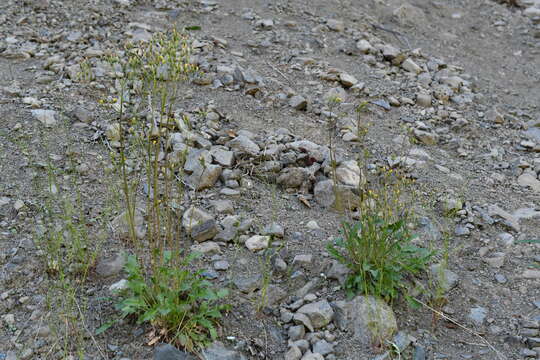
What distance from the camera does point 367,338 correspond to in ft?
9.33

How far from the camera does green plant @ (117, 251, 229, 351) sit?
2.68 metres

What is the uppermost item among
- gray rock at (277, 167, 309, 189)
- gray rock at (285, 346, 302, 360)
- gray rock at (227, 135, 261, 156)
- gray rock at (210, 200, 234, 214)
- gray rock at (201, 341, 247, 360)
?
gray rock at (227, 135, 261, 156)

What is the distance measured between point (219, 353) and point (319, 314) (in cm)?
55

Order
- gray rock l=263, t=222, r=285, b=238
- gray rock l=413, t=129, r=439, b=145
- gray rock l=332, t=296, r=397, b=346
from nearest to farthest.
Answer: gray rock l=332, t=296, r=397, b=346 → gray rock l=263, t=222, r=285, b=238 → gray rock l=413, t=129, r=439, b=145

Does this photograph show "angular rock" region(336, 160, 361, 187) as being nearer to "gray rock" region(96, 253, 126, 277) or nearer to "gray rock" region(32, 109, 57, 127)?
"gray rock" region(96, 253, 126, 277)

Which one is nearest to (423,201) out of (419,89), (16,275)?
(419,89)

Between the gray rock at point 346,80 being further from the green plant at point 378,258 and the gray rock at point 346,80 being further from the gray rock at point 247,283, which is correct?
the gray rock at point 247,283

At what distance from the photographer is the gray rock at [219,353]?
105 inches

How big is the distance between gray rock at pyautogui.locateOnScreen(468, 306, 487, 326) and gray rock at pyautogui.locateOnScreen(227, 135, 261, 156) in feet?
5.60

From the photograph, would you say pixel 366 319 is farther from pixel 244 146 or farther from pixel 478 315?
pixel 244 146

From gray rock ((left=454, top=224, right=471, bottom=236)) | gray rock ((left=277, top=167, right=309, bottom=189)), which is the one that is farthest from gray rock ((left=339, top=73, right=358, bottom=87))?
gray rock ((left=454, top=224, right=471, bottom=236))

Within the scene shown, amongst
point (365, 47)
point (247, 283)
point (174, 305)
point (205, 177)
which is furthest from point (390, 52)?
point (174, 305)

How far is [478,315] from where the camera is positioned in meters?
3.04

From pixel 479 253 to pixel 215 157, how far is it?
1.78 meters
